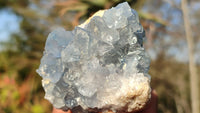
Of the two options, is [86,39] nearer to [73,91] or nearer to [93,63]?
[93,63]

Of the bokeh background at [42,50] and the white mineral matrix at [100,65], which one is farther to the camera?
the bokeh background at [42,50]

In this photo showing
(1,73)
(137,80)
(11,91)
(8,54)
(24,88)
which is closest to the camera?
(137,80)

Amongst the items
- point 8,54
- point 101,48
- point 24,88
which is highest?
point 101,48

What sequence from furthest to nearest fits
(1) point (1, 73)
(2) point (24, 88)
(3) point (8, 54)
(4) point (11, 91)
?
(3) point (8, 54), (1) point (1, 73), (2) point (24, 88), (4) point (11, 91)

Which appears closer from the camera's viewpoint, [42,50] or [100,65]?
[100,65]

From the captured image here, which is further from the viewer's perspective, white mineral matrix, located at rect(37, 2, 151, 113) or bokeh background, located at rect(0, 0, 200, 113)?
bokeh background, located at rect(0, 0, 200, 113)

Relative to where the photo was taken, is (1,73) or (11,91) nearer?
(11,91)

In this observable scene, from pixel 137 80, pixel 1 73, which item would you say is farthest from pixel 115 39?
pixel 1 73

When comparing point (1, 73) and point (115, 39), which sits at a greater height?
point (115, 39)
